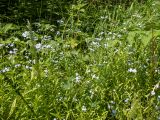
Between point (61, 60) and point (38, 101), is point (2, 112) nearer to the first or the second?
point (38, 101)

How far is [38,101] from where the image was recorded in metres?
2.64

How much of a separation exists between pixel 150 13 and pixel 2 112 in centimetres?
306

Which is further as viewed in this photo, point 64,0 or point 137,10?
point 64,0

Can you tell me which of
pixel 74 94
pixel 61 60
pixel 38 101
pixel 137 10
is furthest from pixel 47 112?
pixel 137 10

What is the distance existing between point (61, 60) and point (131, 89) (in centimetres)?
70

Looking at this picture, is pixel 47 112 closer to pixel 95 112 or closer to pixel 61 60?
pixel 95 112

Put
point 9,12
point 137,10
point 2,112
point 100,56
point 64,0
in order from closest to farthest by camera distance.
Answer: point 2,112 → point 100,56 → point 9,12 → point 137,10 → point 64,0

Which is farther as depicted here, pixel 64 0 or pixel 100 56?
pixel 64 0

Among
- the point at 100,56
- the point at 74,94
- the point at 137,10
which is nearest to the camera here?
the point at 74,94

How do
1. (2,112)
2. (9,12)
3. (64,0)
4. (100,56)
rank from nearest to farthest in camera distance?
(2,112), (100,56), (9,12), (64,0)

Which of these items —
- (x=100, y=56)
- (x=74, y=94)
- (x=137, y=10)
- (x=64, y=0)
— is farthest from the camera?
(x=64, y=0)

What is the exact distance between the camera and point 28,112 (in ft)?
8.56

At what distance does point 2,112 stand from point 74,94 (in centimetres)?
53

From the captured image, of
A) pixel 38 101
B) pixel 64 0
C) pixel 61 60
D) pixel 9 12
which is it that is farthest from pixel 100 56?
pixel 64 0
